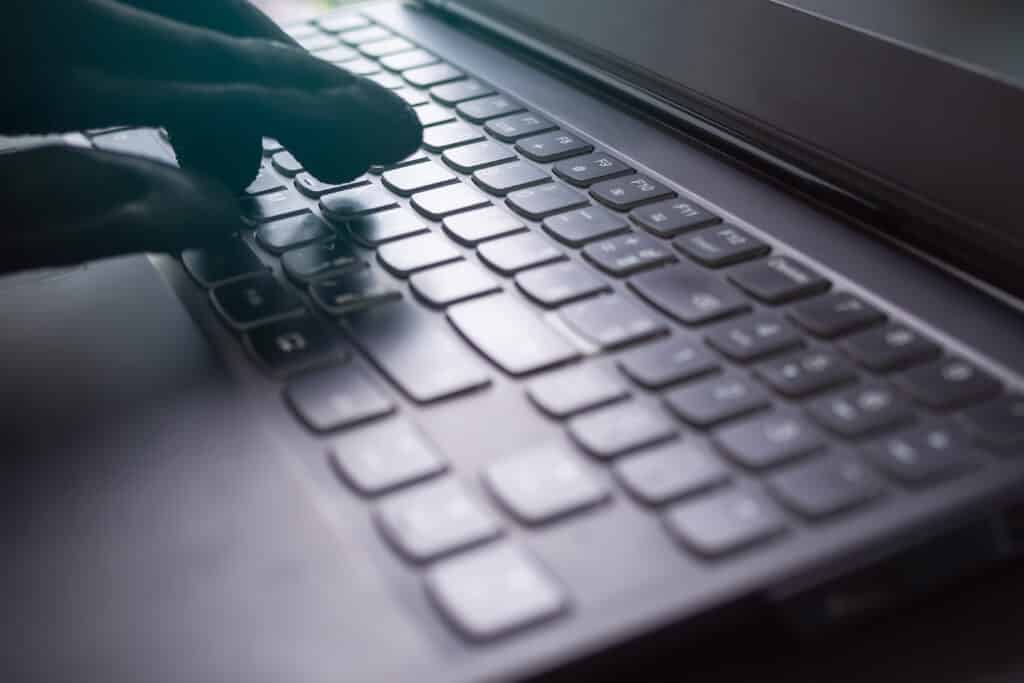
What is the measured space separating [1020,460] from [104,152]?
12.4 inches

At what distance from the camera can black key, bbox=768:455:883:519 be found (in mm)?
264

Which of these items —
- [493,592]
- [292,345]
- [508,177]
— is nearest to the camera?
[493,592]

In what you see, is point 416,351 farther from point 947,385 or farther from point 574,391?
point 947,385

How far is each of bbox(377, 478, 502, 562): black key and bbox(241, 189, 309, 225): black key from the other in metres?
0.19

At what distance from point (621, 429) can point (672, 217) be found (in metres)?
0.14

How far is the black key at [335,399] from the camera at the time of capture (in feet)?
1.01

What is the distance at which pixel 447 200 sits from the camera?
44 cm

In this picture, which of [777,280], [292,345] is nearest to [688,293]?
[777,280]

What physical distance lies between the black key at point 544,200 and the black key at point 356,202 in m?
0.05

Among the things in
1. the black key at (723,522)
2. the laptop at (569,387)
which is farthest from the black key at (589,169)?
the black key at (723,522)

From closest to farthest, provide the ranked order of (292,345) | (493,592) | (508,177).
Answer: (493,592) → (292,345) → (508,177)

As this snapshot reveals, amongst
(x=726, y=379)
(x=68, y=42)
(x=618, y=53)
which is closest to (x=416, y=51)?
(x=618, y=53)

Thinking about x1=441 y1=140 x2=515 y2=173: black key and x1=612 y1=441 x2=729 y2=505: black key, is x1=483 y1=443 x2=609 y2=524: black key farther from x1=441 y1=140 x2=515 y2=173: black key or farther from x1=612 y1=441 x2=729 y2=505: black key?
x1=441 y1=140 x2=515 y2=173: black key

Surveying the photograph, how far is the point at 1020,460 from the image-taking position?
281mm
